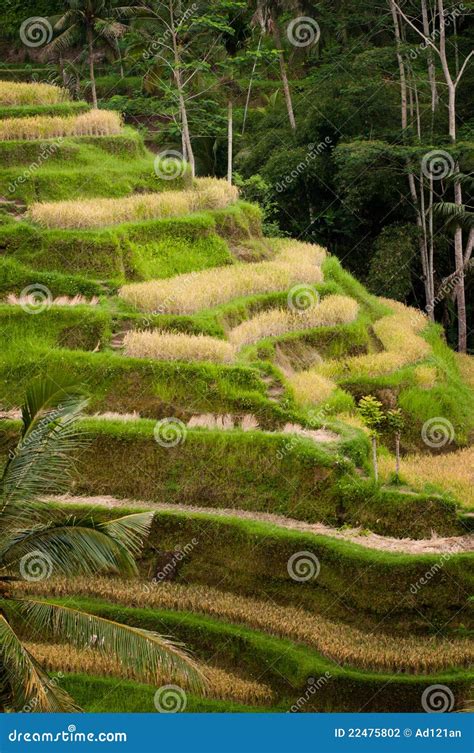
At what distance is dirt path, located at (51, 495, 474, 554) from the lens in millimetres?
18656

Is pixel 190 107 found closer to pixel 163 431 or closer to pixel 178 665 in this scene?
pixel 163 431

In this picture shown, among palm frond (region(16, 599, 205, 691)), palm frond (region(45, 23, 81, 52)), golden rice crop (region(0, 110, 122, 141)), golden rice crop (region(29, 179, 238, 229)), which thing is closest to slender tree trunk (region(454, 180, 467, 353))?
golden rice crop (region(29, 179, 238, 229))

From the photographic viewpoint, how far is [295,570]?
18578 mm

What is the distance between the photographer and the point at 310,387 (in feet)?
75.6

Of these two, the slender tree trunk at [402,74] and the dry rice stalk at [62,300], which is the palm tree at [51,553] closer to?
the dry rice stalk at [62,300]

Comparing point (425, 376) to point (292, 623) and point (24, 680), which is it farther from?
point (24, 680)

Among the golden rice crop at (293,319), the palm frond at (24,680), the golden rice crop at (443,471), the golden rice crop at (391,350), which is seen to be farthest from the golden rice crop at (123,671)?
the golden rice crop at (391,350)

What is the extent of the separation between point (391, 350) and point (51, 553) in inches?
571

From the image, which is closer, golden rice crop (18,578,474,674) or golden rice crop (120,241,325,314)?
golden rice crop (18,578,474,674)

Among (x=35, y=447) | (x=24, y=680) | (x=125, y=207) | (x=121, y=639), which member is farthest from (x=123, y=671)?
(x=125, y=207)

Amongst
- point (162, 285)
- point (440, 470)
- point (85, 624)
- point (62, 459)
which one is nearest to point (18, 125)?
point (162, 285)

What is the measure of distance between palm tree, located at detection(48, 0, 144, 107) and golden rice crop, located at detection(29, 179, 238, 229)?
7575mm

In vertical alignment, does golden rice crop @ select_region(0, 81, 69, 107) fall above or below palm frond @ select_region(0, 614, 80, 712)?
above

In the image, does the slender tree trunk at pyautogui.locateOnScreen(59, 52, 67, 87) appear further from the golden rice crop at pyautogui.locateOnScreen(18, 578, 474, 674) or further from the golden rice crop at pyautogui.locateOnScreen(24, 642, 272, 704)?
the golden rice crop at pyautogui.locateOnScreen(24, 642, 272, 704)
